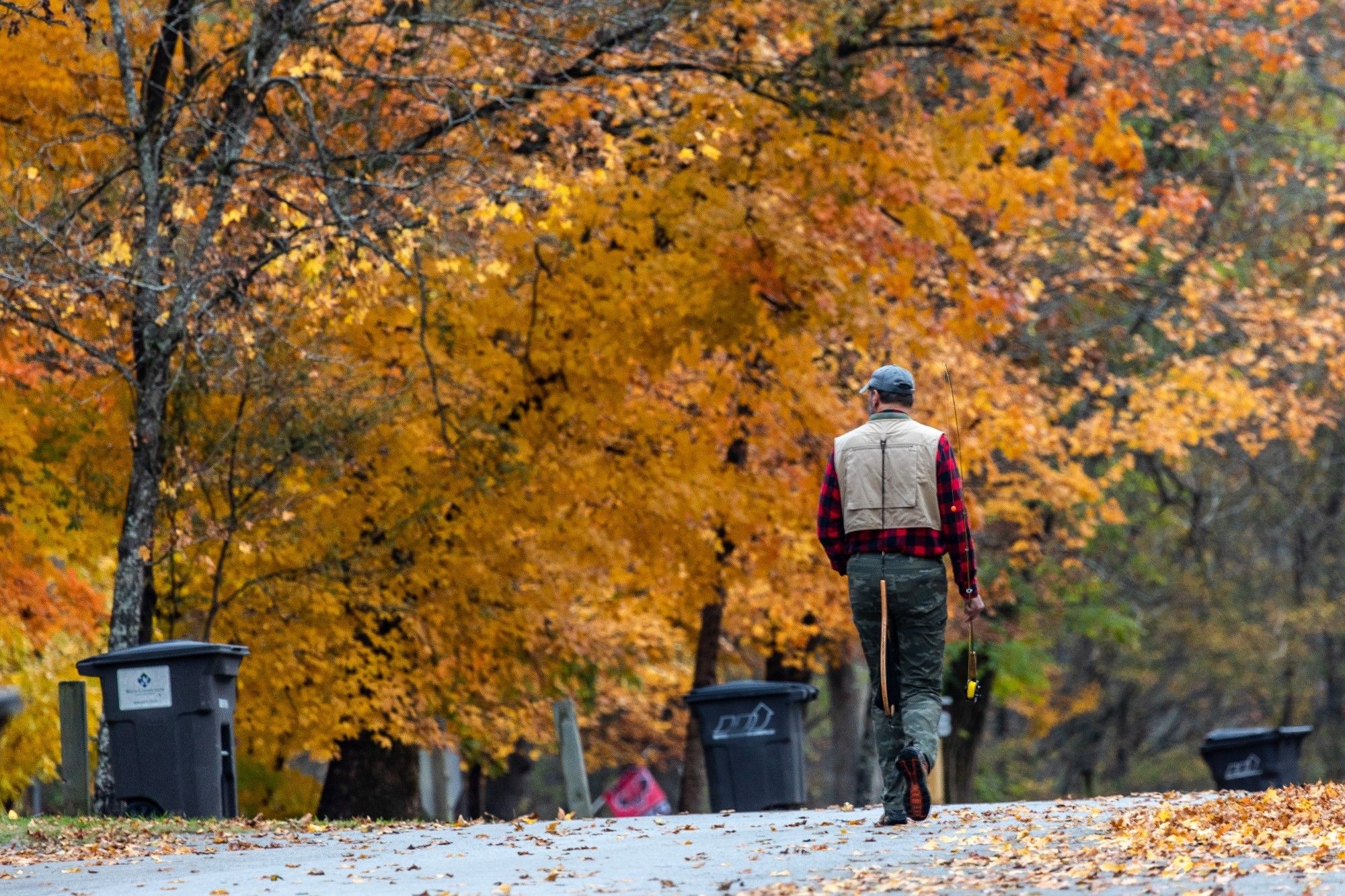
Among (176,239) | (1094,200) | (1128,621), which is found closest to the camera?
(176,239)

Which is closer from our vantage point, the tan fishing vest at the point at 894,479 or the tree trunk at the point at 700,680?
the tan fishing vest at the point at 894,479

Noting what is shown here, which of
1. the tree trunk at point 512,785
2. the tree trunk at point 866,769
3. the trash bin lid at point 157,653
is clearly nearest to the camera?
the trash bin lid at point 157,653

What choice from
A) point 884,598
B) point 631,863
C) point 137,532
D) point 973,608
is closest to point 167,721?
point 137,532

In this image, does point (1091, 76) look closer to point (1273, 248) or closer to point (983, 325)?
point (983, 325)

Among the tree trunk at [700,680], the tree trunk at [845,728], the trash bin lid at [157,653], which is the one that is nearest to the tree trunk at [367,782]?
the tree trunk at [700,680]

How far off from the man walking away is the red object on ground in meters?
17.8

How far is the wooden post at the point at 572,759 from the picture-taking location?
53.5 ft

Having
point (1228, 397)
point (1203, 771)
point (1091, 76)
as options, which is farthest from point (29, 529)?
point (1203, 771)

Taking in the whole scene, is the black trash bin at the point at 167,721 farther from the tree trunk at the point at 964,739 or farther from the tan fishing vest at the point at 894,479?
the tree trunk at the point at 964,739

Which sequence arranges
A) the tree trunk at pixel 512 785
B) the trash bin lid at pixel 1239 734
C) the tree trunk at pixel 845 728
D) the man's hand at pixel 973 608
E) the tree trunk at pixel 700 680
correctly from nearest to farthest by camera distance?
the man's hand at pixel 973 608 < the trash bin lid at pixel 1239 734 < the tree trunk at pixel 700 680 < the tree trunk at pixel 845 728 < the tree trunk at pixel 512 785

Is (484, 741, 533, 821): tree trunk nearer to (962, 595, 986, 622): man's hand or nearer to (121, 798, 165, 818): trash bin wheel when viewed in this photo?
(121, 798, 165, 818): trash bin wheel

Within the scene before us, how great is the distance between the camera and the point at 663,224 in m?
15.8

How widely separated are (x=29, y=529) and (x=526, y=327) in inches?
166

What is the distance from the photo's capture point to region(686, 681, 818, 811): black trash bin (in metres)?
13.1
